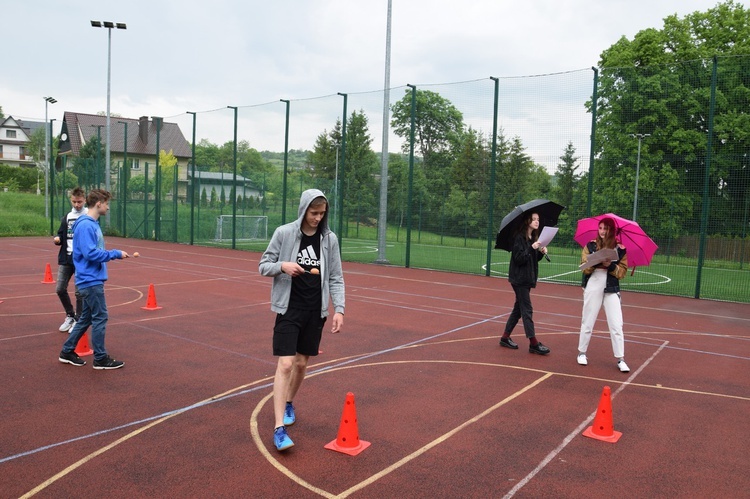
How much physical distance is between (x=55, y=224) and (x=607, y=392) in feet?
120

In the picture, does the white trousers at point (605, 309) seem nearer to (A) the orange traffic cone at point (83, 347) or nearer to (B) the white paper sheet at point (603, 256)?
(B) the white paper sheet at point (603, 256)

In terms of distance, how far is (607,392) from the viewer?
510cm

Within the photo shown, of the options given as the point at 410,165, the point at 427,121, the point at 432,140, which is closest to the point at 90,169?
the point at 427,121

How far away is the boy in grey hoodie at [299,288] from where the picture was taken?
4652 millimetres

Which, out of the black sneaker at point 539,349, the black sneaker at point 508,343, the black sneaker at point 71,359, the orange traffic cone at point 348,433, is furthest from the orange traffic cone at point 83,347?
the black sneaker at point 539,349

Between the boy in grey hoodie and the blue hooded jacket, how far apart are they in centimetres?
272

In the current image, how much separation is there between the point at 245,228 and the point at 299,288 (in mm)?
23721

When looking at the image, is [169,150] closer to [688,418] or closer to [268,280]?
[268,280]

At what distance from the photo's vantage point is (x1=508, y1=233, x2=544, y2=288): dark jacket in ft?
26.1

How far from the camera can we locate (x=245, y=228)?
27844 mm

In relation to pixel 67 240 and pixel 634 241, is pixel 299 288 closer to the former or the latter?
pixel 634 241

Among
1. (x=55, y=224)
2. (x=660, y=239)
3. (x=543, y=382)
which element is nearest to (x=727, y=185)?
(x=660, y=239)

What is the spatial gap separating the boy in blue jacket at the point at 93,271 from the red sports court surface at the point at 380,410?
0.93 ft

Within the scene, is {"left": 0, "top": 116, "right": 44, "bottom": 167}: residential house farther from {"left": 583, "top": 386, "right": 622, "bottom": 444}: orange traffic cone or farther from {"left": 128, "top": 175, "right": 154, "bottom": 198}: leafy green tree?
{"left": 583, "top": 386, "right": 622, "bottom": 444}: orange traffic cone
